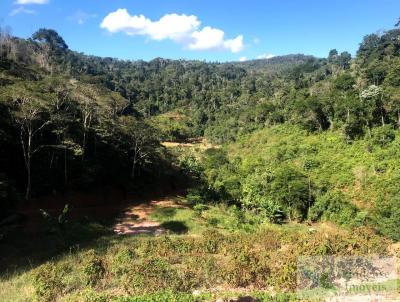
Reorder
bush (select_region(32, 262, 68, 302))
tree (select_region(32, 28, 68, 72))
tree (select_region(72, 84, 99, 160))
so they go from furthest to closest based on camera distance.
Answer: tree (select_region(32, 28, 68, 72)) → tree (select_region(72, 84, 99, 160)) → bush (select_region(32, 262, 68, 302))

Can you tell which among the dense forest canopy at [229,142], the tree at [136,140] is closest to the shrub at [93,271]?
the dense forest canopy at [229,142]

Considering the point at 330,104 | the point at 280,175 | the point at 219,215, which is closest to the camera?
the point at 219,215

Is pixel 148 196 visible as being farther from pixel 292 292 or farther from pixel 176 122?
pixel 176 122

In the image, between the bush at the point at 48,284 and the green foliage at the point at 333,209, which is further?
the green foliage at the point at 333,209

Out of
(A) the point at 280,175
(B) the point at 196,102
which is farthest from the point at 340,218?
(B) the point at 196,102

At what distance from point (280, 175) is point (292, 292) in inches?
871

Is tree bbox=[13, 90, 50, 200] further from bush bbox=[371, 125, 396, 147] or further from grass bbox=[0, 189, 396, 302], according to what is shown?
bush bbox=[371, 125, 396, 147]

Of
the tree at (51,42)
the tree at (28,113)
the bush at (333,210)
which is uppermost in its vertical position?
the tree at (51,42)

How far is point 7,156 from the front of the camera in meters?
21.2

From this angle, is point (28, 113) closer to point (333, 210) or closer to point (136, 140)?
point (136, 140)

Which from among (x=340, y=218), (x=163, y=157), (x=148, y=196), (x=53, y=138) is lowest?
(x=340, y=218)

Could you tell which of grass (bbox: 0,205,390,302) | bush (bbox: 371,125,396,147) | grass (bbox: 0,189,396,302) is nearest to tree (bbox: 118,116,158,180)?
grass (bbox: 0,189,396,302)

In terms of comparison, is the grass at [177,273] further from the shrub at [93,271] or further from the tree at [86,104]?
the tree at [86,104]

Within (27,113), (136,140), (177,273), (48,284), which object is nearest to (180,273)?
(177,273)
